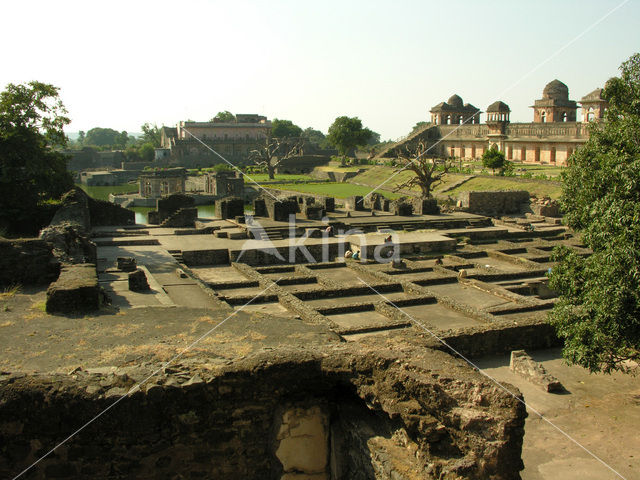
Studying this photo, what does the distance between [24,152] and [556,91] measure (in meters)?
43.9

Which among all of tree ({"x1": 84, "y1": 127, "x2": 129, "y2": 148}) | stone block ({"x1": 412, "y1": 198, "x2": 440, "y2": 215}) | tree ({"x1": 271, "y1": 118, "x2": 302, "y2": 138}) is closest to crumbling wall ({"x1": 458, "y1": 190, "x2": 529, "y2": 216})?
stone block ({"x1": 412, "y1": 198, "x2": 440, "y2": 215})

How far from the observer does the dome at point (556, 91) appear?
50344 millimetres

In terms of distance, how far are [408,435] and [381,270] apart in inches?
493

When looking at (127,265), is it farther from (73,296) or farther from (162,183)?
(162,183)

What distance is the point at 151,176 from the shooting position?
43.6 metres

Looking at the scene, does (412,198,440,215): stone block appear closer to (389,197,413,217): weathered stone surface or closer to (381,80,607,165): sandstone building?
(389,197,413,217): weathered stone surface

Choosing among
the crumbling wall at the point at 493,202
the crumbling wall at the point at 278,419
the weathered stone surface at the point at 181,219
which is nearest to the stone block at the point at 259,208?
the weathered stone surface at the point at 181,219

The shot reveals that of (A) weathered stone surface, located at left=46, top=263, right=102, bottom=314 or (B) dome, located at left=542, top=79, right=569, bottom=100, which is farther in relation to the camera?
(B) dome, located at left=542, top=79, right=569, bottom=100

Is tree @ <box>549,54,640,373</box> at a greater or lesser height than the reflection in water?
greater

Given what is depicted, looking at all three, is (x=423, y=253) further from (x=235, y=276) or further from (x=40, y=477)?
(x=40, y=477)

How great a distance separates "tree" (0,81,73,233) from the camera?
65.9 ft

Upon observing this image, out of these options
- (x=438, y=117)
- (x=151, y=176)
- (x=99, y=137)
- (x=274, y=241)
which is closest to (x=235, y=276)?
(x=274, y=241)

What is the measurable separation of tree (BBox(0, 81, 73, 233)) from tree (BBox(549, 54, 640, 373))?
17356 millimetres

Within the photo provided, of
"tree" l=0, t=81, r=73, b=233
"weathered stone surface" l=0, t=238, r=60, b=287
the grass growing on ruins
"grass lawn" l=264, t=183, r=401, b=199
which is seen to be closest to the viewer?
"weathered stone surface" l=0, t=238, r=60, b=287
